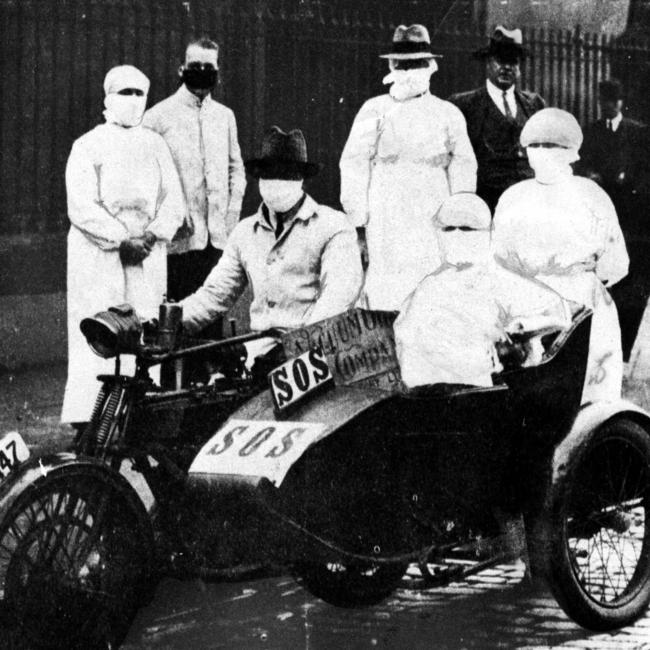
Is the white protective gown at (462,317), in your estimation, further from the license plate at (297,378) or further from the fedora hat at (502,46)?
the fedora hat at (502,46)

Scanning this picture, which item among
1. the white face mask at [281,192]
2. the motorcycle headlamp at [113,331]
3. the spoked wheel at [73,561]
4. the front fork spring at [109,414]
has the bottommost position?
the spoked wheel at [73,561]

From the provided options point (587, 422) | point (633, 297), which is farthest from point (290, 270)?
point (633, 297)

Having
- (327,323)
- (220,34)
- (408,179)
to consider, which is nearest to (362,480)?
(327,323)

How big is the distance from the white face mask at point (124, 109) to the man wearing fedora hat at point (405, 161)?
1.12 meters

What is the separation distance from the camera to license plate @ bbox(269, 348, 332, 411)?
499 centimetres

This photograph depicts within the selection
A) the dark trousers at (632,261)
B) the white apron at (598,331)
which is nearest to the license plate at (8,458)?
the white apron at (598,331)

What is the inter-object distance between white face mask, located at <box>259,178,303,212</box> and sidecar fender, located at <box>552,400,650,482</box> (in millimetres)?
1340

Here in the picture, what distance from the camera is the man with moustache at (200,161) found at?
28.5ft

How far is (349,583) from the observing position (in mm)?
5605

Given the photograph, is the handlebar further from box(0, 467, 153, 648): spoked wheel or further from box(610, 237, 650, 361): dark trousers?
box(610, 237, 650, 361): dark trousers

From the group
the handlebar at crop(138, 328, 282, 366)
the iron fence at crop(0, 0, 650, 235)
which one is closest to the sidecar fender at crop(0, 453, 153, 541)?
the handlebar at crop(138, 328, 282, 366)

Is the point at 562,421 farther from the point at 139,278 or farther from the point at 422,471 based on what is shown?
the point at 139,278

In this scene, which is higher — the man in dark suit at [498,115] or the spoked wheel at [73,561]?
the man in dark suit at [498,115]

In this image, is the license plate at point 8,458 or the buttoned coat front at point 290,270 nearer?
the license plate at point 8,458
